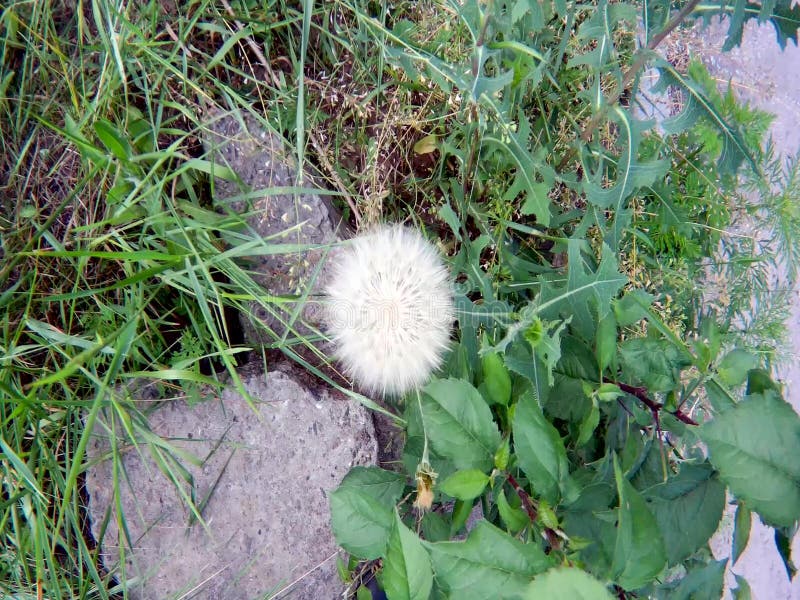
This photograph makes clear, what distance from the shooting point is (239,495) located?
5.29ft

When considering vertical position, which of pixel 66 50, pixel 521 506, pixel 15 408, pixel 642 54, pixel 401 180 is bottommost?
pixel 15 408

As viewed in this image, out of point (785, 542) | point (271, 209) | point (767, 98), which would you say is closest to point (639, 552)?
point (785, 542)

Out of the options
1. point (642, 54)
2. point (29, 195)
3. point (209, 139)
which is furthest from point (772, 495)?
point (29, 195)

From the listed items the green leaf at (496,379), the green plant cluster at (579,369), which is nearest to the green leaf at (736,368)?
the green plant cluster at (579,369)

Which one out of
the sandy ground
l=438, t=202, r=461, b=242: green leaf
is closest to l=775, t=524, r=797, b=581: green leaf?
l=438, t=202, r=461, b=242: green leaf

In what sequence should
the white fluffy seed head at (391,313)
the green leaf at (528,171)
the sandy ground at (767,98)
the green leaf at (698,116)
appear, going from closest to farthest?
the green leaf at (698,116)
the white fluffy seed head at (391,313)
the green leaf at (528,171)
the sandy ground at (767,98)

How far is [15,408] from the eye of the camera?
156 centimetres

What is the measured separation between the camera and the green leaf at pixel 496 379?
1.18m

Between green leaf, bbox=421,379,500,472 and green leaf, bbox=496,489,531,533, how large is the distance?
9cm

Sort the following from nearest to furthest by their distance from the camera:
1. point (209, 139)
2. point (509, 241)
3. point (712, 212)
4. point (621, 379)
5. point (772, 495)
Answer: point (772, 495)
point (621, 379)
point (209, 139)
point (509, 241)
point (712, 212)

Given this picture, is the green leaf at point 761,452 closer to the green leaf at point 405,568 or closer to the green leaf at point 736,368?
the green leaf at point 736,368

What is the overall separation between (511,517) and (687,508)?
0.31 meters

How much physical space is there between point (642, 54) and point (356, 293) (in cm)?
85

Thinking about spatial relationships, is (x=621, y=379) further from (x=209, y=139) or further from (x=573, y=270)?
(x=209, y=139)
